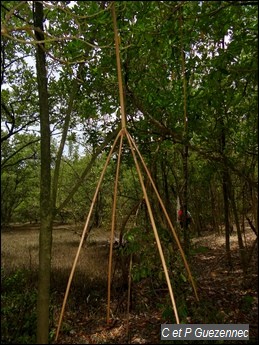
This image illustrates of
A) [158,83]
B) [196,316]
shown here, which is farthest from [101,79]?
[196,316]

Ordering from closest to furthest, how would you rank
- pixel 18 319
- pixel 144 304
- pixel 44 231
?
pixel 44 231 < pixel 18 319 < pixel 144 304

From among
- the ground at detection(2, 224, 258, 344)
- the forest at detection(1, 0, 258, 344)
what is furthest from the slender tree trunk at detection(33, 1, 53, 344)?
the ground at detection(2, 224, 258, 344)

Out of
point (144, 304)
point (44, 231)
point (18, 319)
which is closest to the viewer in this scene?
point (44, 231)

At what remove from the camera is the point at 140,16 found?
6.21 ft

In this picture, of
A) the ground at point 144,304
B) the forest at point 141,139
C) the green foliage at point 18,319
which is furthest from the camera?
the ground at point 144,304

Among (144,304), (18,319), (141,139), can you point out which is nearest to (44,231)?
(141,139)

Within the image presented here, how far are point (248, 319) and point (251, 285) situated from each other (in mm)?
1181

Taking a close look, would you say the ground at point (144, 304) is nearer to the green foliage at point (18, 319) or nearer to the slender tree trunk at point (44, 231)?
the green foliage at point (18, 319)

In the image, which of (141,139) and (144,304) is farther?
(144,304)

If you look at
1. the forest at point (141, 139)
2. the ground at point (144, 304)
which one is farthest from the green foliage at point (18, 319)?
the ground at point (144, 304)

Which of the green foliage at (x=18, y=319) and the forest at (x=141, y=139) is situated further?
the green foliage at (x=18, y=319)

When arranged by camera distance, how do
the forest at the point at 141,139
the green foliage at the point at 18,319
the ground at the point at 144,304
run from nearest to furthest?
the forest at the point at 141,139 → the green foliage at the point at 18,319 → the ground at the point at 144,304

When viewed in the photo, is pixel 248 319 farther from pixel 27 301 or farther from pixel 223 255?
pixel 223 255

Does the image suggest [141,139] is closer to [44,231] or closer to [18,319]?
[44,231]
